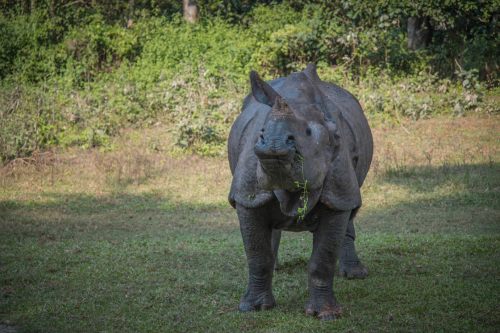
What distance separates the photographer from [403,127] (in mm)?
15703

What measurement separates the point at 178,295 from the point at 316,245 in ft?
5.06

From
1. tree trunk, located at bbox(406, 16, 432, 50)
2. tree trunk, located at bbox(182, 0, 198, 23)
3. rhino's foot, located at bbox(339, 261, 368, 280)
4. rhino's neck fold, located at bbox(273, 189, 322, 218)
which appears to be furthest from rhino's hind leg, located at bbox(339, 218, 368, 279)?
tree trunk, located at bbox(182, 0, 198, 23)

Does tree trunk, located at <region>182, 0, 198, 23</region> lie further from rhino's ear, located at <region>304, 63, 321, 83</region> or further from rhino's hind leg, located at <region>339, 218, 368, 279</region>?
rhino's ear, located at <region>304, 63, 321, 83</region>

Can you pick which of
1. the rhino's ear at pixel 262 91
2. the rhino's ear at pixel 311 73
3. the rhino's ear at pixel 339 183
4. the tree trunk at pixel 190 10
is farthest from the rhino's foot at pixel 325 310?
the tree trunk at pixel 190 10

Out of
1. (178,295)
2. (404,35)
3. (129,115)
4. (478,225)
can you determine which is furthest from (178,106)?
(178,295)

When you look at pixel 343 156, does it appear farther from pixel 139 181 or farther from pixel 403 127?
pixel 403 127

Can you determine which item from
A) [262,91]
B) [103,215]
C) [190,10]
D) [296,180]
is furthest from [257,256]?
[190,10]

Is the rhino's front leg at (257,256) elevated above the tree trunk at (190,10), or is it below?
below

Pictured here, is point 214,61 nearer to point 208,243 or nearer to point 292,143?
point 208,243

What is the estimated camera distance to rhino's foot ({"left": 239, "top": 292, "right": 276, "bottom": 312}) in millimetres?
6520

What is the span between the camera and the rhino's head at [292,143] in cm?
525

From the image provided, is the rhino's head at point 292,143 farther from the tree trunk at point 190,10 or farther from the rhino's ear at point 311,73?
the tree trunk at point 190,10

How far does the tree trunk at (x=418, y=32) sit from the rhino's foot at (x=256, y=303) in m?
14.0

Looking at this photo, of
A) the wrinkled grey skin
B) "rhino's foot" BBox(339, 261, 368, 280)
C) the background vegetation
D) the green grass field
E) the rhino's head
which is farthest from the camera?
the background vegetation
